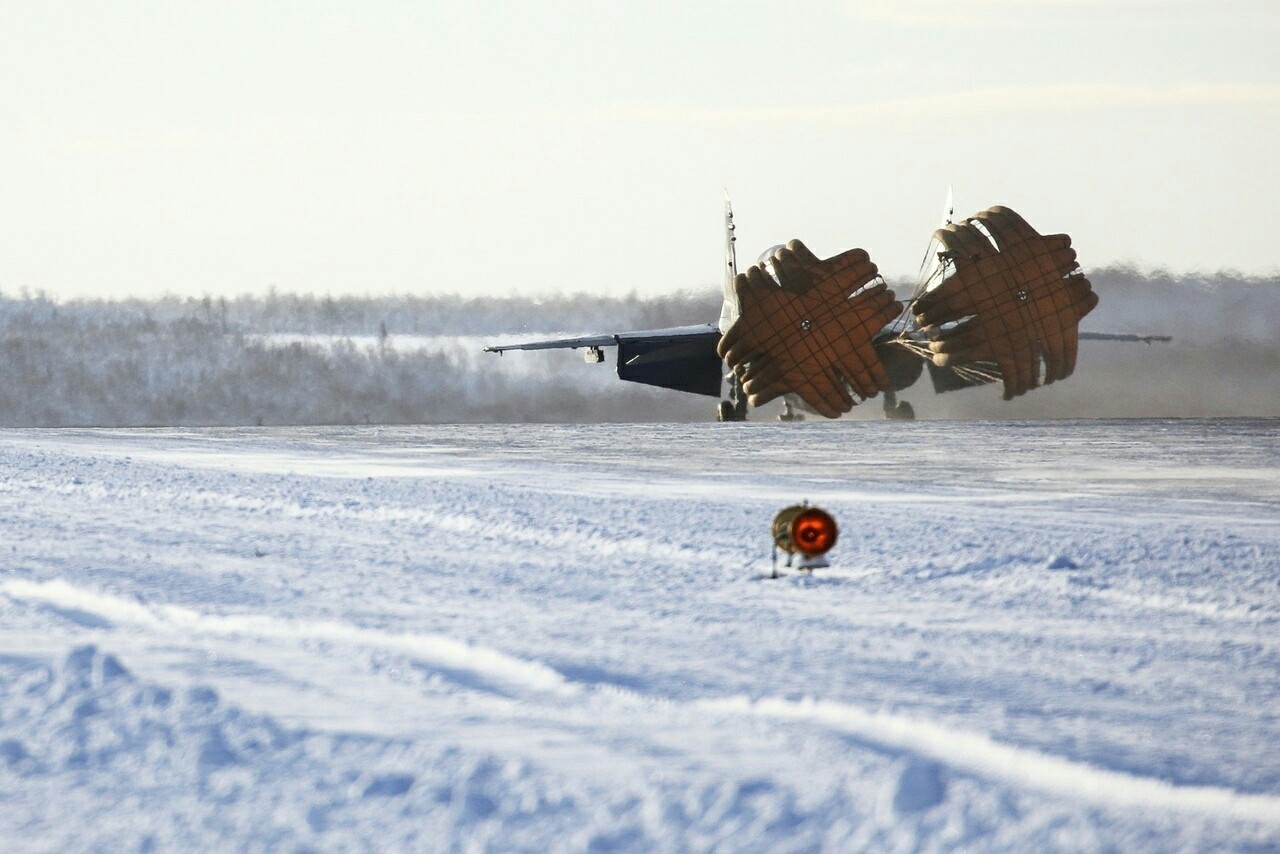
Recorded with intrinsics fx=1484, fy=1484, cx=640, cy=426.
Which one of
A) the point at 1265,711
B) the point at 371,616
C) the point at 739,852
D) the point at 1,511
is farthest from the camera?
the point at 1,511

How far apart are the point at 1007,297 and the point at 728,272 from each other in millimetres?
15756

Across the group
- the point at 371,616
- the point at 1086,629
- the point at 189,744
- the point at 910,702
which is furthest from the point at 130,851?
the point at 1086,629

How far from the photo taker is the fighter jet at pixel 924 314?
40656 millimetres

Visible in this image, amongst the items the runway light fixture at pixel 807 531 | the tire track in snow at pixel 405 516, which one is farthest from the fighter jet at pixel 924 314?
the runway light fixture at pixel 807 531

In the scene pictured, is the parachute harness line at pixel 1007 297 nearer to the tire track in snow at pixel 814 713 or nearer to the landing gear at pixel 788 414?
the landing gear at pixel 788 414

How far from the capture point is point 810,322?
41500 mm

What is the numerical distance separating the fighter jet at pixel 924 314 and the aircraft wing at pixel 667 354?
5.30 metres

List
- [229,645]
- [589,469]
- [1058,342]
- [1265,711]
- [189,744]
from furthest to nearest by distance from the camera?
[1058,342], [589,469], [229,645], [1265,711], [189,744]

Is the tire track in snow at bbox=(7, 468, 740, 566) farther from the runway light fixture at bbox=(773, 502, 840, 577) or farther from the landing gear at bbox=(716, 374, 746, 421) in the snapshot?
the landing gear at bbox=(716, 374, 746, 421)

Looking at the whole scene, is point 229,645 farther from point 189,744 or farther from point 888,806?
point 888,806

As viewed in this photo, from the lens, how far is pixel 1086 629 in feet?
27.1

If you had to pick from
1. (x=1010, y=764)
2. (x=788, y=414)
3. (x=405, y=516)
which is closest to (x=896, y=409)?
(x=788, y=414)

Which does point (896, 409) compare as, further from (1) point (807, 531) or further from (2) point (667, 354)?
(1) point (807, 531)

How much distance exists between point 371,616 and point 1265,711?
4891mm
